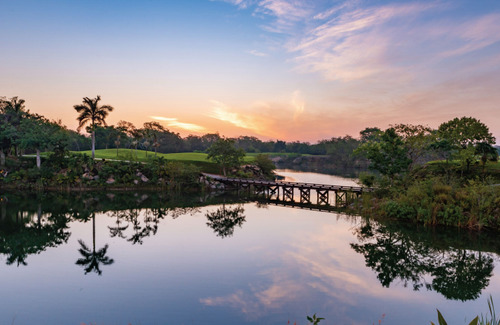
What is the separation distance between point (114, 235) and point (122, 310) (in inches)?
531

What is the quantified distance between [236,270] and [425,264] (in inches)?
451

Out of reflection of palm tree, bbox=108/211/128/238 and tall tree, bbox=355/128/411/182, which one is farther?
tall tree, bbox=355/128/411/182

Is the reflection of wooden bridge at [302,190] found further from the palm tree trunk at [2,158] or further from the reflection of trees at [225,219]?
the palm tree trunk at [2,158]

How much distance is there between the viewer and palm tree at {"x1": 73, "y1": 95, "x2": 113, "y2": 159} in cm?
5431

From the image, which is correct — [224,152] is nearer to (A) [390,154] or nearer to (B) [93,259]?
(A) [390,154]

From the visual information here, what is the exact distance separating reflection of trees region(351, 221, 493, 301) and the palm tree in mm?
49131

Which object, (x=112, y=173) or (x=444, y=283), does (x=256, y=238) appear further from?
(x=112, y=173)

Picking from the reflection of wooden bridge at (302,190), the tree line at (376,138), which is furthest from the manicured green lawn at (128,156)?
the reflection of wooden bridge at (302,190)

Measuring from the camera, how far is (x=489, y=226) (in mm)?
25078

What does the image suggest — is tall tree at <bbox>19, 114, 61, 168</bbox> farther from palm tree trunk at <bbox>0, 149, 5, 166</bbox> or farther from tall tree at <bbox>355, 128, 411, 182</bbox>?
tall tree at <bbox>355, 128, 411, 182</bbox>

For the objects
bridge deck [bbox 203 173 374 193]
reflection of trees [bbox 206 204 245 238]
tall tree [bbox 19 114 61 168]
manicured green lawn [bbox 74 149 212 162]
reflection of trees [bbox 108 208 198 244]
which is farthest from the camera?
manicured green lawn [bbox 74 149 212 162]

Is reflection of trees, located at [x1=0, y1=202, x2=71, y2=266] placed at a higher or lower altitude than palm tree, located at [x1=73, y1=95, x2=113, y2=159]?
lower

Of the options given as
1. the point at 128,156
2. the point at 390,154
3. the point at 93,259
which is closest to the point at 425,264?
the point at 390,154

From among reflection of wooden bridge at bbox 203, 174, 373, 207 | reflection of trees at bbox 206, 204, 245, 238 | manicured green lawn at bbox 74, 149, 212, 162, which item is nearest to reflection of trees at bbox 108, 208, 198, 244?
reflection of trees at bbox 206, 204, 245, 238
